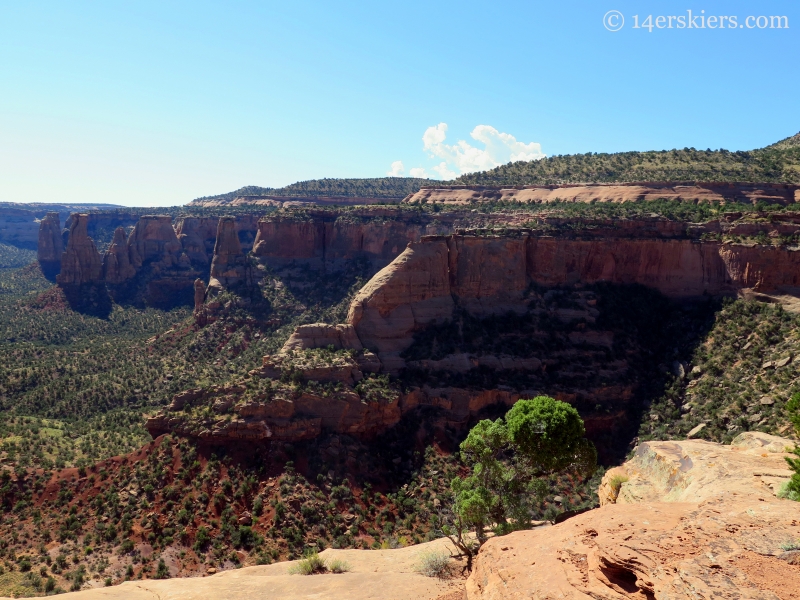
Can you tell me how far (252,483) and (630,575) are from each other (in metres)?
30.4

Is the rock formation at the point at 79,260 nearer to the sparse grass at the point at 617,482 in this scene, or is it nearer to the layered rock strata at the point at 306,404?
the layered rock strata at the point at 306,404

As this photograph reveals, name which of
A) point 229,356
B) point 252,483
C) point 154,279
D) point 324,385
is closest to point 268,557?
point 252,483

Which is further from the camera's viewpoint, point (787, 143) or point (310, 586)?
point (787, 143)

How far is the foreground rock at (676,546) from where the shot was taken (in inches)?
542

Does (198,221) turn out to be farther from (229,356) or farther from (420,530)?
(420,530)

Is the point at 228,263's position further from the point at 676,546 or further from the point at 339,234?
the point at 676,546

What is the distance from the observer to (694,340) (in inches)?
2189

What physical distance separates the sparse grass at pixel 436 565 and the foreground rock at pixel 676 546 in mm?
4508

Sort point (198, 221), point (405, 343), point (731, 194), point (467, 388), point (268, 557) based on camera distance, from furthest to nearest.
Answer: point (198, 221) < point (731, 194) < point (405, 343) < point (467, 388) < point (268, 557)

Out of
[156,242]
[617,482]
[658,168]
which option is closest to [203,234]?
[156,242]

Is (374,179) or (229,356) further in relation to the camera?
(374,179)

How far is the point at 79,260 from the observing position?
113812 mm

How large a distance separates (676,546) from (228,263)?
3325 inches

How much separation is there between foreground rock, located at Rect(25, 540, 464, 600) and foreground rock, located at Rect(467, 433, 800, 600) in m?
3.83
